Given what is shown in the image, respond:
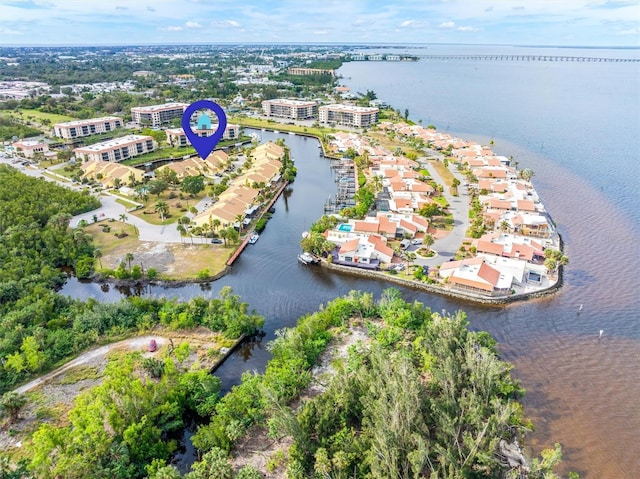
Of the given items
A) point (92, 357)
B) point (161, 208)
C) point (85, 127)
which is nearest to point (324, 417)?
point (92, 357)

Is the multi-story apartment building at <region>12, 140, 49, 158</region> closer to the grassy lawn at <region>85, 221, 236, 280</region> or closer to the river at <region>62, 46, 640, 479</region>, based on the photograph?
the grassy lawn at <region>85, 221, 236, 280</region>

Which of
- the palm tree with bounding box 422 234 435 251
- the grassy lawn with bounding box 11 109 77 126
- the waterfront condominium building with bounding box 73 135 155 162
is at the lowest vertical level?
the palm tree with bounding box 422 234 435 251

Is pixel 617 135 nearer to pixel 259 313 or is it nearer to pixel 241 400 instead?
pixel 259 313

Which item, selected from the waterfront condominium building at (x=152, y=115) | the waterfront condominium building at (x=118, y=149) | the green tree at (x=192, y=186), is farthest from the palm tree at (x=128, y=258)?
the waterfront condominium building at (x=152, y=115)

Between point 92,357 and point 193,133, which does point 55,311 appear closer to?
point 92,357

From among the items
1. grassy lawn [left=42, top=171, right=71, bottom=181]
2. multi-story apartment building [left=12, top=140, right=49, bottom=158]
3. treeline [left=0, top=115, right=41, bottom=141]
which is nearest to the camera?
grassy lawn [left=42, top=171, right=71, bottom=181]

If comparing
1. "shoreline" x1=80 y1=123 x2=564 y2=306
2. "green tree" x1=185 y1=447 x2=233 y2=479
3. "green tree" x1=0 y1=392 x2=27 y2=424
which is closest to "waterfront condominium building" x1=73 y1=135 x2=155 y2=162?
"shoreline" x1=80 y1=123 x2=564 y2=306
